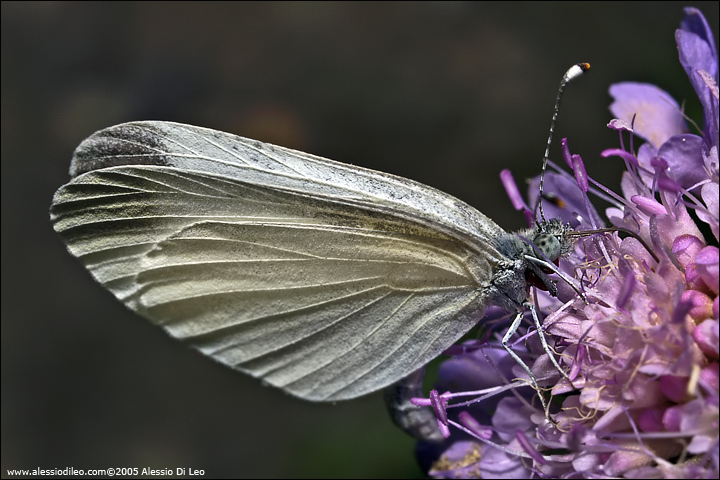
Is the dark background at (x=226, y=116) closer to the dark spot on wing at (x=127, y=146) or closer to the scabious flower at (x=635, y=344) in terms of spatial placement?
the scabious flower at (x=635, y=344)

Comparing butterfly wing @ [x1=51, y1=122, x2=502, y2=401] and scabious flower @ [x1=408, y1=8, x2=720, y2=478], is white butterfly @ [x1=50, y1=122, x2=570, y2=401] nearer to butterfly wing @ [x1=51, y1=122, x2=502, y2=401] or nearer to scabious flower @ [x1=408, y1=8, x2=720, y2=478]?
butterfly wing @ [x1=51, y1=122, x2=502, y2=401]

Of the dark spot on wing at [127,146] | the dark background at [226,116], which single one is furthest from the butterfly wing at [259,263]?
the dark background at [226,116]

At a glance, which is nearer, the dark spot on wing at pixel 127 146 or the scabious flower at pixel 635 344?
the scabious flower at pixel 635 344

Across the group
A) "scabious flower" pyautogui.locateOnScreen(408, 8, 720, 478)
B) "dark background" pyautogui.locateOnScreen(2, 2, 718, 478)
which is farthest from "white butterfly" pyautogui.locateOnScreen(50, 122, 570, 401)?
"dark background" pyautogui.locateOnScreen(2, 2, 718, 478)

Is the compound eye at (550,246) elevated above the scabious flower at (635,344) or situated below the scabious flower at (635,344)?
above

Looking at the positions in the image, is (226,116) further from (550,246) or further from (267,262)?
(550,246)

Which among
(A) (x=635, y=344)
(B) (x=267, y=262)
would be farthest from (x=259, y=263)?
(A) (x=635, y=344)

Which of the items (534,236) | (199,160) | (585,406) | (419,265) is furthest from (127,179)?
(585,406)
